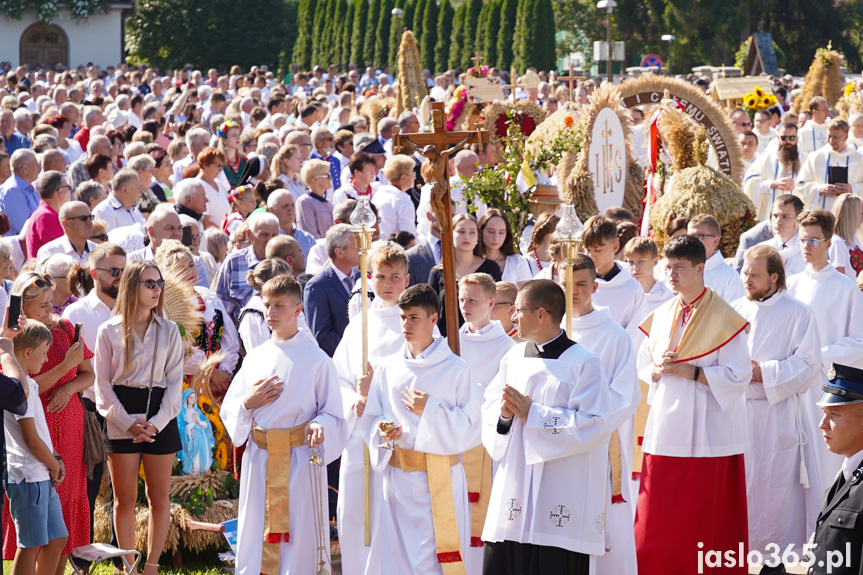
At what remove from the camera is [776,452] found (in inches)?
262

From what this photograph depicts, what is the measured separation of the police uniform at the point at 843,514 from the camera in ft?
12.1

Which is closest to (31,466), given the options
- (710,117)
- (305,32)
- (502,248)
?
(502,248)

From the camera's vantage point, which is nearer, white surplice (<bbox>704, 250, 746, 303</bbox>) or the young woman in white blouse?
white surplice (<bbox>704, 250, 746, 303</bbox>)

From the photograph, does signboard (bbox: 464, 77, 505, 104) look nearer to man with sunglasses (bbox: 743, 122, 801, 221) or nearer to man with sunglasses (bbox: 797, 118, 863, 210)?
Answer: man with sunglasses (bbox: 743, 122, 801, 221)

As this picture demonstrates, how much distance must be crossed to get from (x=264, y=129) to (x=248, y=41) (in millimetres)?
33880

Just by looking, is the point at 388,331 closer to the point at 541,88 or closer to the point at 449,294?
the point at 449,294

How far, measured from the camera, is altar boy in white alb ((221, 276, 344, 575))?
5668 millimetres

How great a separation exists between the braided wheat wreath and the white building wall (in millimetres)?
43436

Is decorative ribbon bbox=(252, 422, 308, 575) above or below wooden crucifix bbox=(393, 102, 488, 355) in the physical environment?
below

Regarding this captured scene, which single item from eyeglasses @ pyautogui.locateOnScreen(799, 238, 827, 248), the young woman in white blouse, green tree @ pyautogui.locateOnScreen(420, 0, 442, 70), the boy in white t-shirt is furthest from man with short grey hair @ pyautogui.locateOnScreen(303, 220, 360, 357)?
green tree @ pyautogui.locateOnScreen(420, 0, 442, 70)

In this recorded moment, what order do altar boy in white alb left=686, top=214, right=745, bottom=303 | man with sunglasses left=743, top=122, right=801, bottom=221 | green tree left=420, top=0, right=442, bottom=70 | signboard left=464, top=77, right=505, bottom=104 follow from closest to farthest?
1. altar boy in white alb left=686, top=214, right=745, bottom=303
2. man with sunglasses left=743, top=122, right=801, bottom=221
3. signboard left=464, top=77, right=505, bottom=104
4. green tree left=420, top=0, right=442, bottom=70

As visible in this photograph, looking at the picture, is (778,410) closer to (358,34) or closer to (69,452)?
(69,452)

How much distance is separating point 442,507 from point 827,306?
287 cm

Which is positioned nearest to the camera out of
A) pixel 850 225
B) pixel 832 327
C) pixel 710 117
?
pixel 832 327
